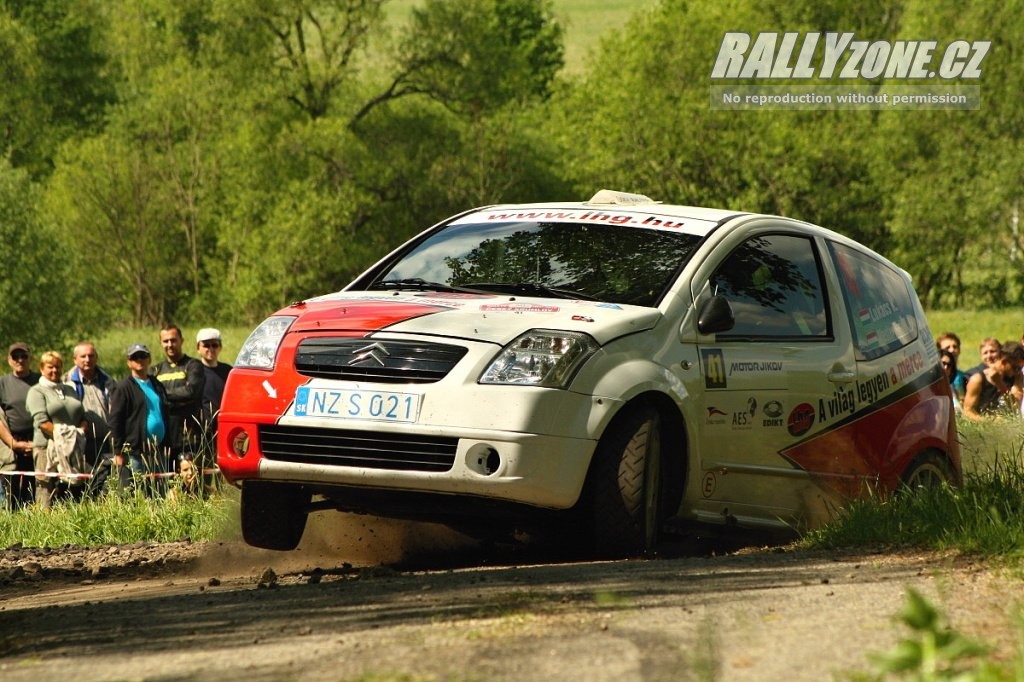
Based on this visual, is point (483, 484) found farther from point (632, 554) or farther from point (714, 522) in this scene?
point (714, 522)

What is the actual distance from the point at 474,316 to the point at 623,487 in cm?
100

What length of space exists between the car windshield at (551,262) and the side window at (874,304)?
1208mm

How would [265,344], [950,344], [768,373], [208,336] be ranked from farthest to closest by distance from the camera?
[950,344]
[208,336]
[768,373]
[265,344]

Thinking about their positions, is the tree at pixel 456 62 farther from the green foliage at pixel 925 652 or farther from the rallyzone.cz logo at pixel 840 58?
the green foliage at pixel 925 652

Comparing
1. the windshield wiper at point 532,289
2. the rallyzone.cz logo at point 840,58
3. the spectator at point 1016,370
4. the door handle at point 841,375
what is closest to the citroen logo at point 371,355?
the windshield wiper at point 532,289

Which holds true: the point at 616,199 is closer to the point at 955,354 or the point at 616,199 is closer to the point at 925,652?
the point at 925,652

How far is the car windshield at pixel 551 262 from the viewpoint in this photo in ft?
23.8

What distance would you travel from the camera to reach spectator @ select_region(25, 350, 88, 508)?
12.5 meters

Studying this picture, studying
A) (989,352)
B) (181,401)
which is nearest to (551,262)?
(181,401)

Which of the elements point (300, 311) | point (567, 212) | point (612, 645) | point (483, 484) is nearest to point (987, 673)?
point (612, 645)

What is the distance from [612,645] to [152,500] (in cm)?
675

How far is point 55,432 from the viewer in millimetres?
12781

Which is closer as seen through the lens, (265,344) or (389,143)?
(265,344)

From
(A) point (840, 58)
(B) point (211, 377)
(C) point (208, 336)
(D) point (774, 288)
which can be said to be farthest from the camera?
(A) point (840, 58)
